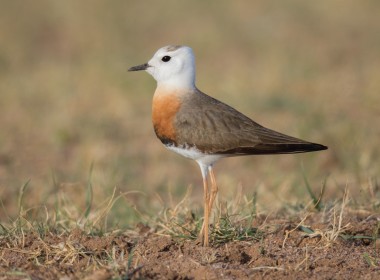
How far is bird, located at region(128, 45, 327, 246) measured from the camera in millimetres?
4719

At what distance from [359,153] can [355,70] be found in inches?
143

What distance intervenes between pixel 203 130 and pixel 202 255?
2.78 ft

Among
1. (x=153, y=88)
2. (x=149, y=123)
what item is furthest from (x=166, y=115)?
(x=153, y=88)

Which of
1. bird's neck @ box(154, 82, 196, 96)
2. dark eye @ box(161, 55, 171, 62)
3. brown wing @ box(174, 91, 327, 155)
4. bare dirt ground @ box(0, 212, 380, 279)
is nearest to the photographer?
bare dirt ground @ box(0, 212, 380, 279)

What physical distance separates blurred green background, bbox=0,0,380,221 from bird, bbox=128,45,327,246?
87 centimetres

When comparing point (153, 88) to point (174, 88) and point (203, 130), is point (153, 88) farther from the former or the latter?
point (203, 130)

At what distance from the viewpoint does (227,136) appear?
4770 millimetres

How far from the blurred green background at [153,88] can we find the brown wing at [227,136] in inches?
32.1

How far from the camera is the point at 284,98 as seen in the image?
998 centimetres

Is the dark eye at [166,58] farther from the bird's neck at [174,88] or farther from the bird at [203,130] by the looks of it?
the bird's neck at [174,88]

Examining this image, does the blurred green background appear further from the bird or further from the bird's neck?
the bird's neck

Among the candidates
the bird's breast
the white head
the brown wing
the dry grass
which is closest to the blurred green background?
the dry grass

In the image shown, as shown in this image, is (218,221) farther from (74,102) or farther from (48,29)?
(48,29)

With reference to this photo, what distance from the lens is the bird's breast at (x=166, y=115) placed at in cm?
479
